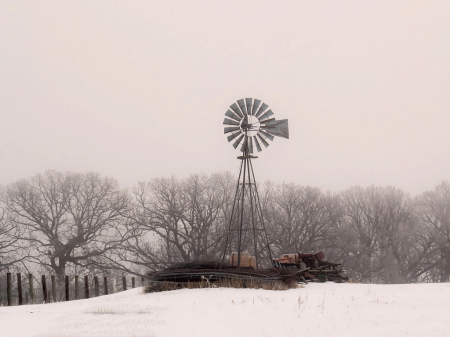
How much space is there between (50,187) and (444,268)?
139 ft

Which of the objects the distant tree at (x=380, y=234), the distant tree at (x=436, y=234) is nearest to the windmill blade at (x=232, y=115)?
the distant tree at (x=380, y=234)

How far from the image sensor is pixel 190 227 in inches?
1752

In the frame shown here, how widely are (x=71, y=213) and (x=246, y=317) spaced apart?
1462 inches

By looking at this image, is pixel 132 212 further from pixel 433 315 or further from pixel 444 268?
pixel 433 315

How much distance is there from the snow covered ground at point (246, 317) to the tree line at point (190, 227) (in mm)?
26007

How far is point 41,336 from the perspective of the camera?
397 inches

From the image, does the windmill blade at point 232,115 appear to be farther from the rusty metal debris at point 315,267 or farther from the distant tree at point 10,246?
the distant tree at point 10,246

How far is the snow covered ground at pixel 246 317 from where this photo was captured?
995 cm

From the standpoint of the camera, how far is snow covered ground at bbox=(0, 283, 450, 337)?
9953mm

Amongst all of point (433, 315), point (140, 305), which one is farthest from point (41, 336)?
point (433, 315)

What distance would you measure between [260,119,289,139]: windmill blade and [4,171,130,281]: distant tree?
78.2 feet

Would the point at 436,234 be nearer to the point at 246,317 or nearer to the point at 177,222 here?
the point at 177,222

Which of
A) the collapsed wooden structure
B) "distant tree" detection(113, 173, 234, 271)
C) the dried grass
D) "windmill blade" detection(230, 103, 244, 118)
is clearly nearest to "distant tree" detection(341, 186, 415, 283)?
"distant tree" detection(113, 173, 234, 271)

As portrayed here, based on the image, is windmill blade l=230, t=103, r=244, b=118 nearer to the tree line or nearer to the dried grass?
the dried grass
